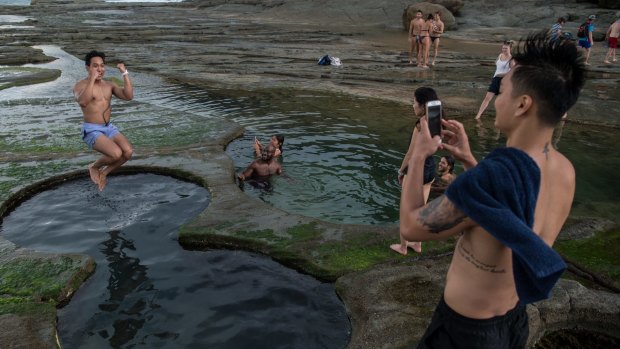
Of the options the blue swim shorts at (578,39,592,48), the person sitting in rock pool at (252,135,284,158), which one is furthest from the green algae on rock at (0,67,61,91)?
the blue swim shorts at (578,39,592,48)

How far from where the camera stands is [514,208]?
1997mm

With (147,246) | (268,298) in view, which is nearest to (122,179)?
(147,246)

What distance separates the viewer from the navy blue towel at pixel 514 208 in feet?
6.33

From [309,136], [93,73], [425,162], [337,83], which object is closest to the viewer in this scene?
[425,162]

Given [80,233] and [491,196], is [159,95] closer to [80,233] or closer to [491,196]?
[80,233]

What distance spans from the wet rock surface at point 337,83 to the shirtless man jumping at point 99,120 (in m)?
1.17

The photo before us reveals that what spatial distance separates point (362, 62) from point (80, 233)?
54.0ft

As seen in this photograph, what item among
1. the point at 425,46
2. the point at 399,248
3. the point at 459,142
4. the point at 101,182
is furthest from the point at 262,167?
the point at 425,46

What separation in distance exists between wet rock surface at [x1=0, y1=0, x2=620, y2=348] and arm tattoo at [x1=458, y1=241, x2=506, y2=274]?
198 centimetres

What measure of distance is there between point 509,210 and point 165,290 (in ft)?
14.0

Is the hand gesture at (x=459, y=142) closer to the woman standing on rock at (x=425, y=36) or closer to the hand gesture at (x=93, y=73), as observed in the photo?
the hand gesture at (x=93, y=73)

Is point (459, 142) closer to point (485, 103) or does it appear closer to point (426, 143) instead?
point (426, 143)

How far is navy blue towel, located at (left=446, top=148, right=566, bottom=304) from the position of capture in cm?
193

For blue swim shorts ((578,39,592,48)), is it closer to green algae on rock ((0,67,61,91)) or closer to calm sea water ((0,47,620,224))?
calm sea water ((0,47,620,224))
